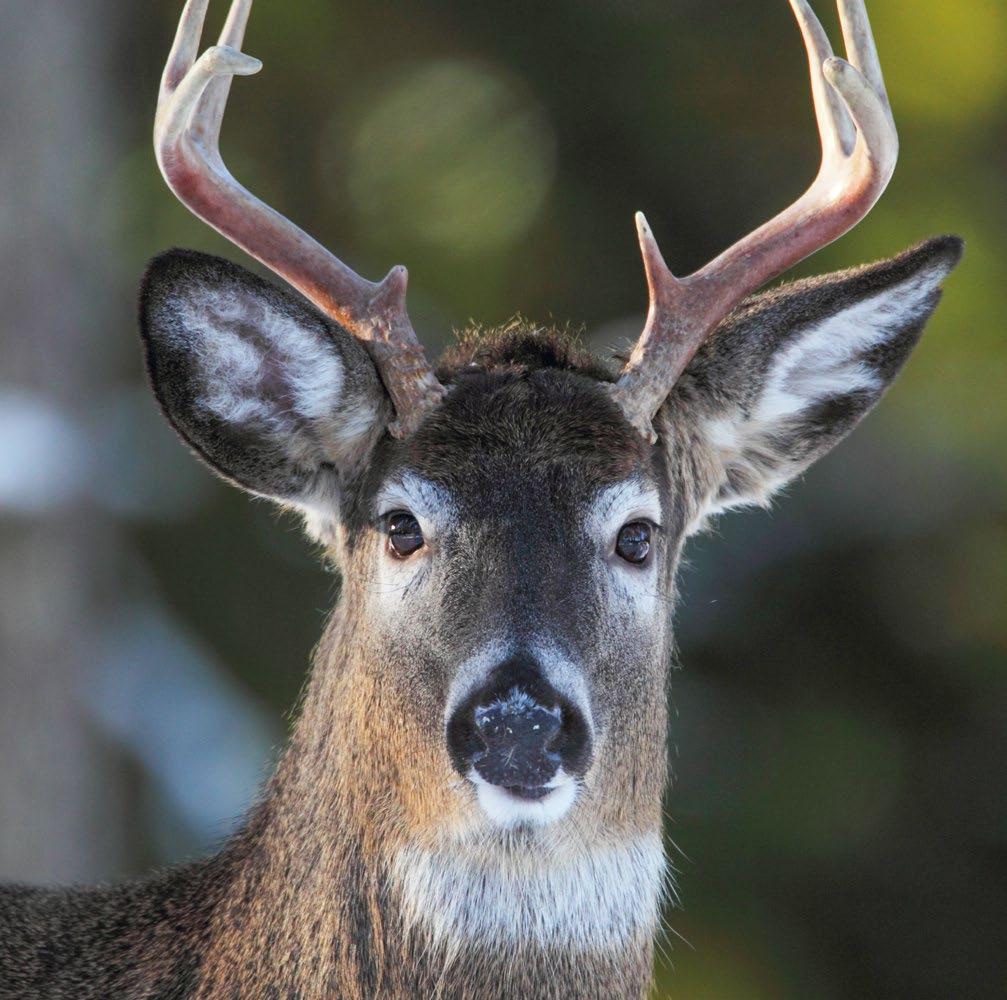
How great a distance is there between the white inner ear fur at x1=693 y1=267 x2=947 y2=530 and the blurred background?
7.86m

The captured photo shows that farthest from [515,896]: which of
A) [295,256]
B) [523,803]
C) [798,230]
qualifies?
[798,230]

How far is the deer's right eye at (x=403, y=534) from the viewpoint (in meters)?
5.31

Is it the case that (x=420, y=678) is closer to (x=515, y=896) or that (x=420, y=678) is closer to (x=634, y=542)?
(x=515, y=896)

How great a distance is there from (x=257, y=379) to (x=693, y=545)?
8904 mm

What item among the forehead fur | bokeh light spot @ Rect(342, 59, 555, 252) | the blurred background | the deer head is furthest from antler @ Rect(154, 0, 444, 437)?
bokeh light spot @ Rect(342, 59, 555, 252)

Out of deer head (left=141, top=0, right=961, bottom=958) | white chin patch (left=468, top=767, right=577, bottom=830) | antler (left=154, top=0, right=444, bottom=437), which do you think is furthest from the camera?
antler (left=154, top=0, right=444, bottom=437)

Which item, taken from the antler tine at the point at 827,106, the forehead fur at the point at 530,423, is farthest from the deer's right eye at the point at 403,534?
the antler tine at the point at 827,106

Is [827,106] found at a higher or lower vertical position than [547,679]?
higher

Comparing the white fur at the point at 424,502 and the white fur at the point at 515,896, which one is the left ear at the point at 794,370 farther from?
the white fur at the point at 515,896

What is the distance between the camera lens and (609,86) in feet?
50.8

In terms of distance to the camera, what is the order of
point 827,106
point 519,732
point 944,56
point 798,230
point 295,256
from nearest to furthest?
point 519,732, point 295,256, point 798,230, point 827,106, point 944,56

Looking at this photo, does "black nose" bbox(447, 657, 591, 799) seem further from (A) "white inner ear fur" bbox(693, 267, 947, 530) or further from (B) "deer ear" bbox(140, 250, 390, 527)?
(A) "white inner ear fur" bbox(693, 267, 947, 530)

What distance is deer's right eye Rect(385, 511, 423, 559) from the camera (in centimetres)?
531

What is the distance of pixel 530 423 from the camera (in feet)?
17.6
